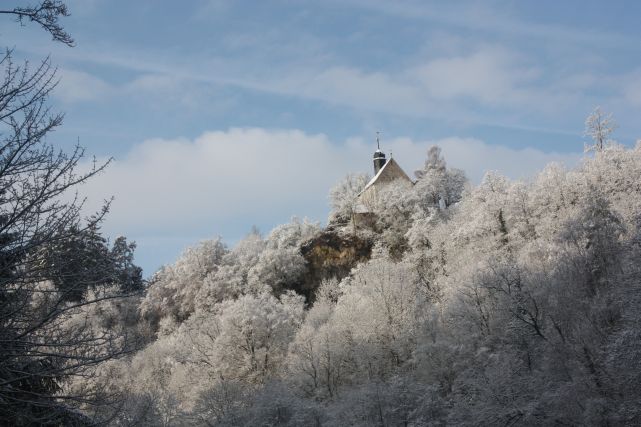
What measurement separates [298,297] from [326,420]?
Answer: 21.1 metres

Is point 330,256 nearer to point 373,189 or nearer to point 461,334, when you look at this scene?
point 373,189

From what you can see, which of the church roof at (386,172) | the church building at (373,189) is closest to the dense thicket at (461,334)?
the church building at (373,189)

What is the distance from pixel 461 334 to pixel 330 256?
25367mm

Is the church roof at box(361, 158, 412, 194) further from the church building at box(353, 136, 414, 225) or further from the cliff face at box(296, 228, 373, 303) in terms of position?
the cliff face at box(296, 228, 373, 303)

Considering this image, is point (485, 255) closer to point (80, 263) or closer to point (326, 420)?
point (326, 420)

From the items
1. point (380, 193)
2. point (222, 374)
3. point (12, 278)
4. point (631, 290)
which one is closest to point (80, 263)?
point (12, 278)

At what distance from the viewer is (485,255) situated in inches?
1612

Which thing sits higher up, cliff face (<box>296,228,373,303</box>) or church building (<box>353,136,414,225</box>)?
church building (<box>353,136,414,225</box>)

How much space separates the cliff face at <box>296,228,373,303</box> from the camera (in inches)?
2176

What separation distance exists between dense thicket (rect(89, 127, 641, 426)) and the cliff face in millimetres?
1616

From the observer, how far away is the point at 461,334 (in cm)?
3266

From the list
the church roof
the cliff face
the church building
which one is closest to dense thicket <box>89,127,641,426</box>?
the cliff face

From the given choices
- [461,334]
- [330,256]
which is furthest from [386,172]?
[461,334]

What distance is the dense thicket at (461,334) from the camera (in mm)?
26359
